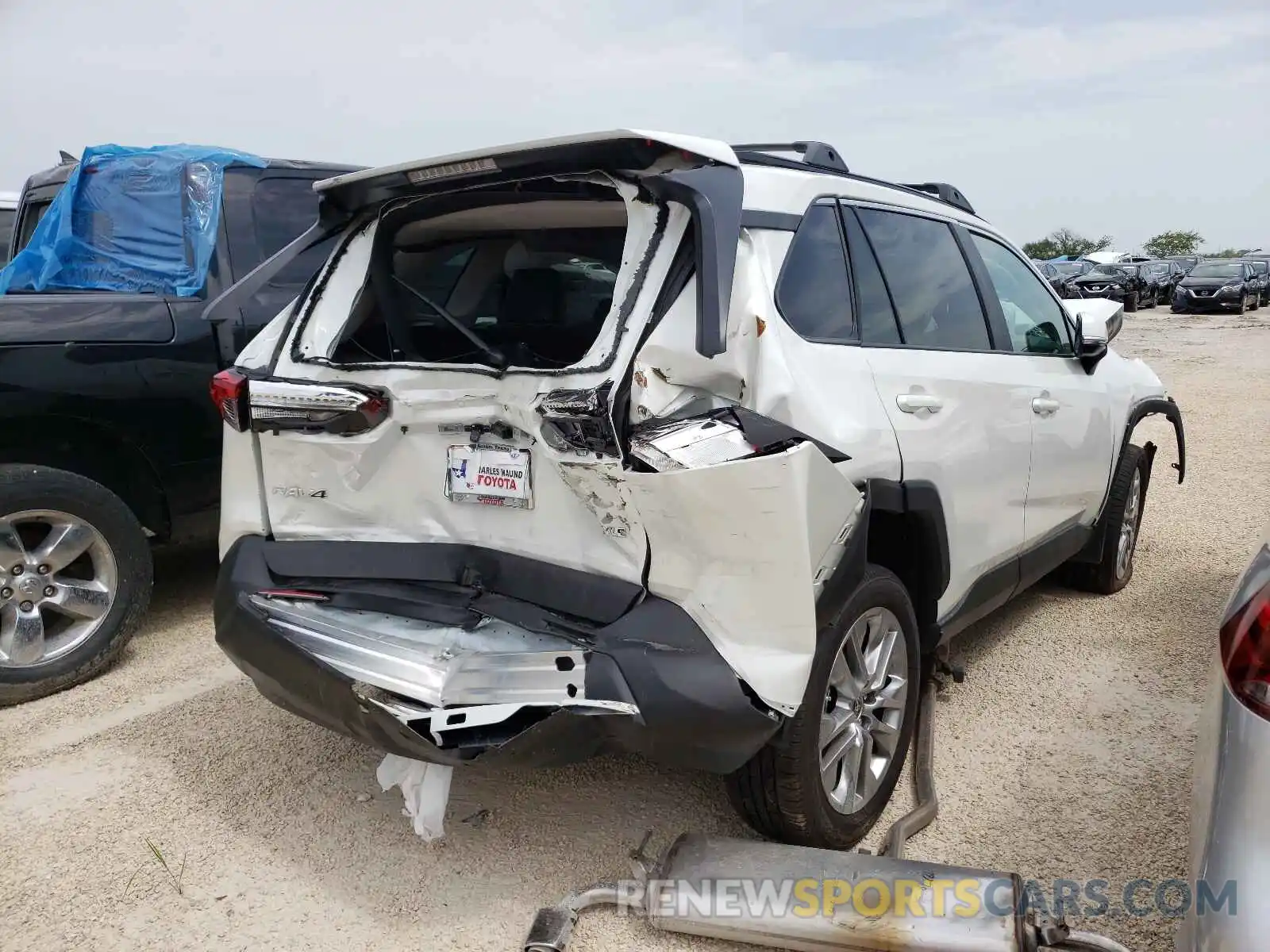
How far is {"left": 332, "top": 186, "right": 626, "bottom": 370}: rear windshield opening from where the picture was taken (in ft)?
9.66

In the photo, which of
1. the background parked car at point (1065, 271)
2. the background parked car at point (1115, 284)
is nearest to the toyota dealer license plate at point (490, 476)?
the background parked car at point (1065, 271)

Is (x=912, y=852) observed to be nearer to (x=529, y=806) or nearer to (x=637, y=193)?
(x=529, y=806)

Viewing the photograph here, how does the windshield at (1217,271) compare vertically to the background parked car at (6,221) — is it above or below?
below

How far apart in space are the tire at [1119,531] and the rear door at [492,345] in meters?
2.94

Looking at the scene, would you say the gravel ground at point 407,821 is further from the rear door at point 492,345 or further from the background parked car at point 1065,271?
the background parked car at point 1065,271

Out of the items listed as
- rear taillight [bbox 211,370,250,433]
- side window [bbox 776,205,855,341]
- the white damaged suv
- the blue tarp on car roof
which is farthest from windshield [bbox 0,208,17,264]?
side window [bbox 776,205,855,341]

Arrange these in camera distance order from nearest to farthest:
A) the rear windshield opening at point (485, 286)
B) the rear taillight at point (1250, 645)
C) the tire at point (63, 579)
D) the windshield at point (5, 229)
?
the rear taillight at point (1250, 645) < the rear windshield opening at point (485, 286) < the tire at point (63, 579) < the windshield at point (5, 229)

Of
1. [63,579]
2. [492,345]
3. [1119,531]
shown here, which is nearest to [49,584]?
[63,579]

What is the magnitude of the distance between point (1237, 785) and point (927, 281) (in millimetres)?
2051

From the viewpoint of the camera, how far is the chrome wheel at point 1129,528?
469 centimetres

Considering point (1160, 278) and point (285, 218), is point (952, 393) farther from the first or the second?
Answer: point (1160, 278)

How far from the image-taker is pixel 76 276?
193 inches

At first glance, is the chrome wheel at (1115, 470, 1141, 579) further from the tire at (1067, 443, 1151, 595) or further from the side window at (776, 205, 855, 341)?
the side window at (776, 205, 855, 341)

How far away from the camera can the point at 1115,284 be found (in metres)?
28.5
